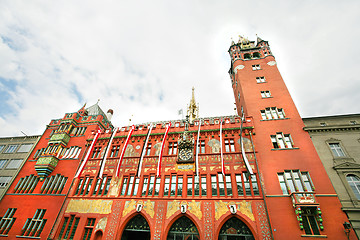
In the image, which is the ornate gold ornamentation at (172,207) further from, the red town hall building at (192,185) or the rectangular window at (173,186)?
the rectangular window at (173,186)

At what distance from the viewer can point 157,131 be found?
25.5 metres

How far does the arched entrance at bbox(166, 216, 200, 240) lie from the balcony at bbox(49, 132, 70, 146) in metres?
21.0

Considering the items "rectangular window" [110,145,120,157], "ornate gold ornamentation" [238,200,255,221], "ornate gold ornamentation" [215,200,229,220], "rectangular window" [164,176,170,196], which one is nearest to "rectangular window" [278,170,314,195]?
"ornate gold ornamentation" [238,200,255,221]

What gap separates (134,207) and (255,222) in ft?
41.9

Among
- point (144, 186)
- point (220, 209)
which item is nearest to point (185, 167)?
point (144, 186)

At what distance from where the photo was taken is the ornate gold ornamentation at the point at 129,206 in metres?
19.7

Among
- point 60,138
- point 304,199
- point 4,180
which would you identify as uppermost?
point 60,138

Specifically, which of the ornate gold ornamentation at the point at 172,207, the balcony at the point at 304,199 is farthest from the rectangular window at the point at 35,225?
the balcony at the point at 304,199

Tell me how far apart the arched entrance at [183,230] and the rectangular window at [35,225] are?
15.9 metres

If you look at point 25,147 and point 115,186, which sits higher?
point 25,147

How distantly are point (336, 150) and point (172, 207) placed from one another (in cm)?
1904

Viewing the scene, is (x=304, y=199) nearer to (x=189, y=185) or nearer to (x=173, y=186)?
(x=189, y=185)

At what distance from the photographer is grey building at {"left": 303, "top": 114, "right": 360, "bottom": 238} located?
16125mm

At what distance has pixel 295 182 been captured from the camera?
17.8 metres
